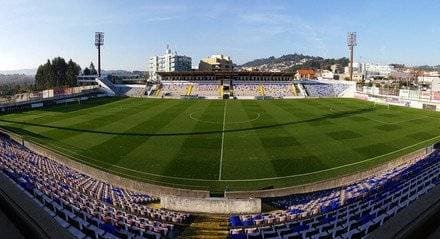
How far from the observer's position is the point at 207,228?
13875 millimetres

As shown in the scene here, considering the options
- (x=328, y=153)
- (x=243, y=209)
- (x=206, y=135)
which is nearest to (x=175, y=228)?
(x=243, y=209)

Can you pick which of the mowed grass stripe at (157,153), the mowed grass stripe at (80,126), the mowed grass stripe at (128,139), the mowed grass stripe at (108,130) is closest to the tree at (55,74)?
the mowed grass stripe at (108,130)

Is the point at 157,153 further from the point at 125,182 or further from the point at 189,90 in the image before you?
the point at 189,90

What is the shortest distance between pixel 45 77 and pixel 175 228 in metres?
116

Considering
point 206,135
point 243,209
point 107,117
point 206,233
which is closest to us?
point 206,233

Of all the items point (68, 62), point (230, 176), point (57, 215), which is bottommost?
point (230, 176)

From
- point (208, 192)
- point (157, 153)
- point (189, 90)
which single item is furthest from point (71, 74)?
point (208, 192)

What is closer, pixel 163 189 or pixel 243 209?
pixel 243 209

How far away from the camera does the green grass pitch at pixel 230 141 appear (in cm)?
2358

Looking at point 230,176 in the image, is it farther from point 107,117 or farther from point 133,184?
point 107,117

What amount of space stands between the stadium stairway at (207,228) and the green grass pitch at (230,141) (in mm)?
5848

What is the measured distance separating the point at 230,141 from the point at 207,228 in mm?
19348

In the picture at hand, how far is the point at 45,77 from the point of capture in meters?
116

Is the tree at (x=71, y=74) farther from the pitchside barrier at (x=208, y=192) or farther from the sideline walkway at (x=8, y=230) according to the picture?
the sideline walkway at (x=8, y=230)
